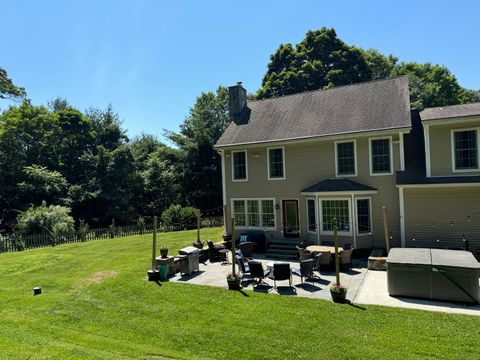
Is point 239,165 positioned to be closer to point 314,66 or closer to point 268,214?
point 268,214

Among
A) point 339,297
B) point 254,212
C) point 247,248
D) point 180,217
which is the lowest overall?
point 339,297

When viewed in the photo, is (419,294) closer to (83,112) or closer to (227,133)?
(227,133)

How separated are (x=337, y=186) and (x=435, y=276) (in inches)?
250

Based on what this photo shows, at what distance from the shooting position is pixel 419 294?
9.48 m

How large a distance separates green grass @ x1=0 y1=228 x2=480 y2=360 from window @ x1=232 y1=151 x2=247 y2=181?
825 centimetres

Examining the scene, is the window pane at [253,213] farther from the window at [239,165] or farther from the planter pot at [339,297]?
the planter pot at [339,297]

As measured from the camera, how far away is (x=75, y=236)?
73.7 ft

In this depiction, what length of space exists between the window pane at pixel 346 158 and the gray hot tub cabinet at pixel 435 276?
6.19m

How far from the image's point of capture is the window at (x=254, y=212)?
57.6ft

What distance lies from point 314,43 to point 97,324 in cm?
3864

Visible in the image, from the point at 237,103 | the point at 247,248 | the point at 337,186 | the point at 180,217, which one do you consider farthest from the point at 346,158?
the point at 180,217

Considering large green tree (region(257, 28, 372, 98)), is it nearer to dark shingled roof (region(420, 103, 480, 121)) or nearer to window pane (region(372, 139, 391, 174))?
dark shingled roof (region(420, 103, 480, 121))

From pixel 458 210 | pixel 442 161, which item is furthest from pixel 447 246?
pixel 442 161

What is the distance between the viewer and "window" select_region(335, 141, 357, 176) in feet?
51.1
